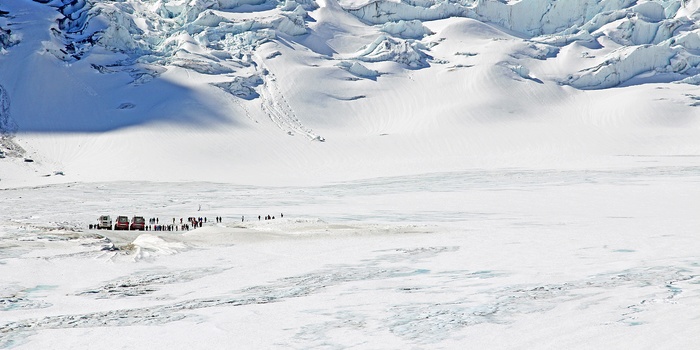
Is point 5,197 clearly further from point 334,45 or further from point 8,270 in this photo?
point 334,45

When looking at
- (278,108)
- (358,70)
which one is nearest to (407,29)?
(358,70)

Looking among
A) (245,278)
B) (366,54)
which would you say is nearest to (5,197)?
(245,278)

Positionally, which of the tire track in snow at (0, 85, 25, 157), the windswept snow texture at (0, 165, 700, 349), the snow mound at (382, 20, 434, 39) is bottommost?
the windswept snow texture at (0, 165, 700, 349)

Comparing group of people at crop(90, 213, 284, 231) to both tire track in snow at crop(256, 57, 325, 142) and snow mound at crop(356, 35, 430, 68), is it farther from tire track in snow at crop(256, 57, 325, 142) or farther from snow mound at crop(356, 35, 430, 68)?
snow mound at crop(356, 35, 430, 68)

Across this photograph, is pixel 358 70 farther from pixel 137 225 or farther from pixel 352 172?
pixel 137 225

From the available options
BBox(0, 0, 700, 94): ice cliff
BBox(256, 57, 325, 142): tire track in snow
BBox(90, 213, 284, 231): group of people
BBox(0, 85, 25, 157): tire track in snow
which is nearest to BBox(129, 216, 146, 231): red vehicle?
BBox(90, 213, 284, 231): group of people
